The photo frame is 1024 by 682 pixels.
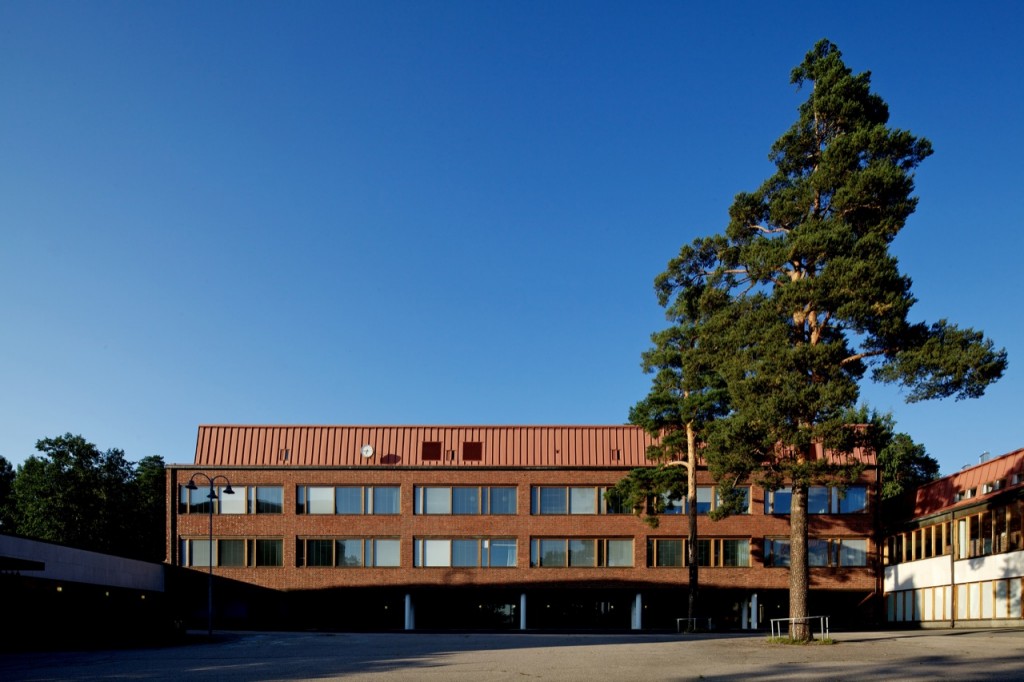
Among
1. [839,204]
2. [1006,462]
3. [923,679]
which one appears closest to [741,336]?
[839,204]

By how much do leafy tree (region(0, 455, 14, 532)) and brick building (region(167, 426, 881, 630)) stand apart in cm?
3127

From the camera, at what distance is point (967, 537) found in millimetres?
42875

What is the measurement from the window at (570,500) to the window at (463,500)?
142 cm

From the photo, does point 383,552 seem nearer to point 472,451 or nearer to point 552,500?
point 472,451

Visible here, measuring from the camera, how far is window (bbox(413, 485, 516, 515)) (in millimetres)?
55500

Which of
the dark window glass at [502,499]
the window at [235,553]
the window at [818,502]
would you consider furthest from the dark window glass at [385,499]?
the window at [818,502]

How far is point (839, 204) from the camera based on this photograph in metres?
30.1

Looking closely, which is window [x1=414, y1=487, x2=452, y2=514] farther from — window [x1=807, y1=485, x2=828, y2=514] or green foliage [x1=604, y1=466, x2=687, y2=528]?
window [x1=807, y1=485, x2=828, y2=514]

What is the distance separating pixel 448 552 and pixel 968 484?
27.0 m

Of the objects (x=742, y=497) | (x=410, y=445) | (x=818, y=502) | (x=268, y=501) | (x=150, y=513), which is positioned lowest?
(x=150, y=513)

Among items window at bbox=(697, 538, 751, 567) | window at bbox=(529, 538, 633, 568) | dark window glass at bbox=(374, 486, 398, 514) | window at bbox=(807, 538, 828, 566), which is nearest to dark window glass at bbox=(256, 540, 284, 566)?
dark window glass at bbox=(374, 486, 398, 514)

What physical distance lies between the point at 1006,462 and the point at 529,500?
24.7 meters

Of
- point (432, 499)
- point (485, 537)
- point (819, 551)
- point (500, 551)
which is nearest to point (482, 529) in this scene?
point (485, 537)

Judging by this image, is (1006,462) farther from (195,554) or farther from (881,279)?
(195,554)
